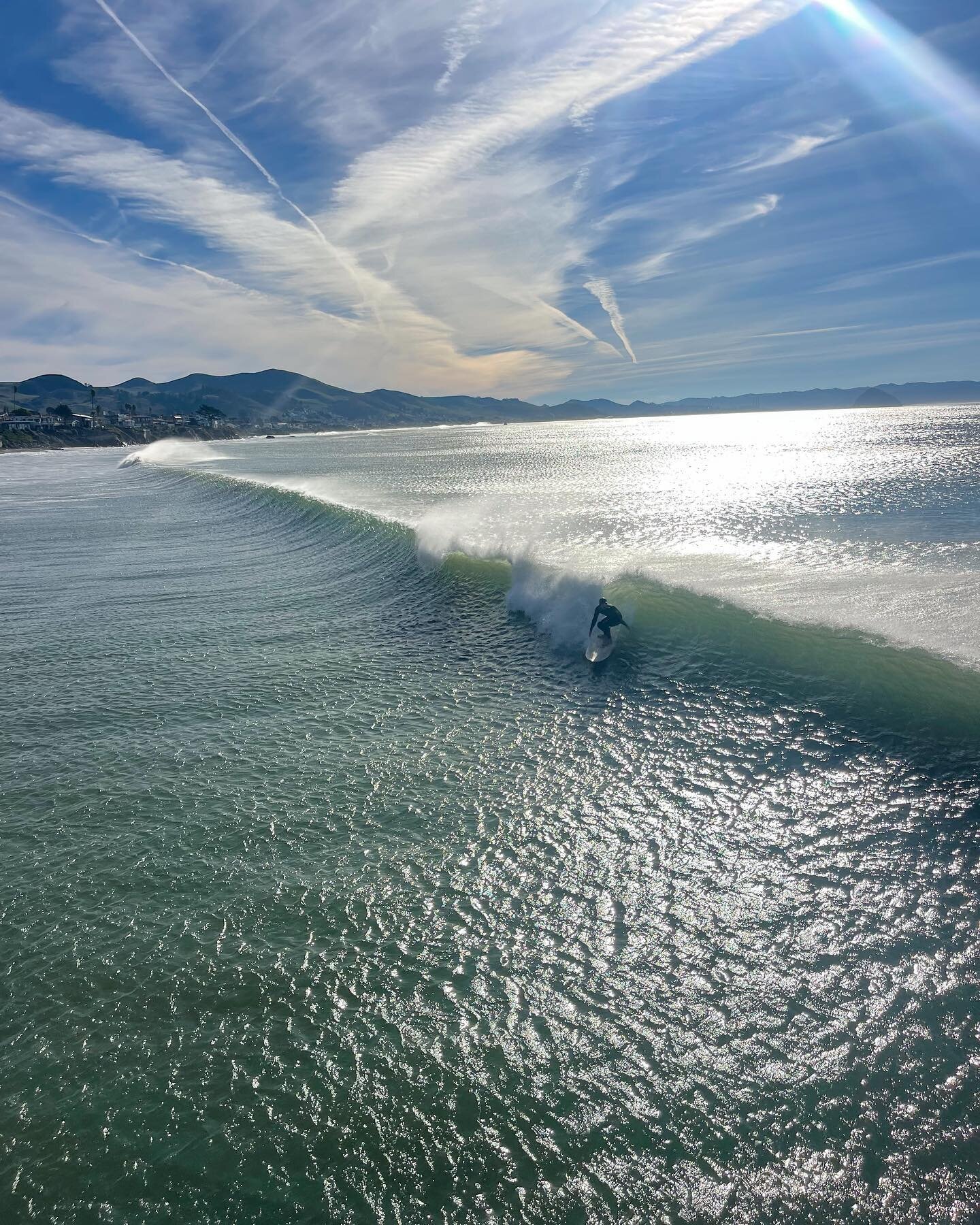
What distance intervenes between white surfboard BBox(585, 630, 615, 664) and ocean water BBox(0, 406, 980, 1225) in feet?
1.27

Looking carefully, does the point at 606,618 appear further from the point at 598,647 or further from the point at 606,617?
the point at 598,647

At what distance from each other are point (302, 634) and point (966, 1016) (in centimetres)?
1601

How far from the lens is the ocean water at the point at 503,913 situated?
5.41 meters

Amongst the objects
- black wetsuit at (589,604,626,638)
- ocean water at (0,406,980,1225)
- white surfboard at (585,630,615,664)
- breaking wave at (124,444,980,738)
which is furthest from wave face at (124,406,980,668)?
black wetsuit at (589,604,626,638)

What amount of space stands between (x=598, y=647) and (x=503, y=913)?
955 cm

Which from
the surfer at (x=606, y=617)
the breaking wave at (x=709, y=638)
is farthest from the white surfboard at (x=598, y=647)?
the breaking wave at (x=709, y=638)

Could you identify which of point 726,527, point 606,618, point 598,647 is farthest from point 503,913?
point 726,527

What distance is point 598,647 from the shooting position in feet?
55.5

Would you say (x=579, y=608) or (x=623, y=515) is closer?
(x=579, y=608)

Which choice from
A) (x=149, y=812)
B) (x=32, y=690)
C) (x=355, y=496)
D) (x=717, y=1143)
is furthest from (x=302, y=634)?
(x=355, y=496)

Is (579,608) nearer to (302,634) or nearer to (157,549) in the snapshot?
(302,634)

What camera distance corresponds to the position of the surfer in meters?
17.0

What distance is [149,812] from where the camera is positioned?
34.0 feet

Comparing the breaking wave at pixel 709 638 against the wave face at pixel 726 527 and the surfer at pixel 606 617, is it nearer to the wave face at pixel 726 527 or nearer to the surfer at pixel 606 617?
the wave face at pixel 726 527
